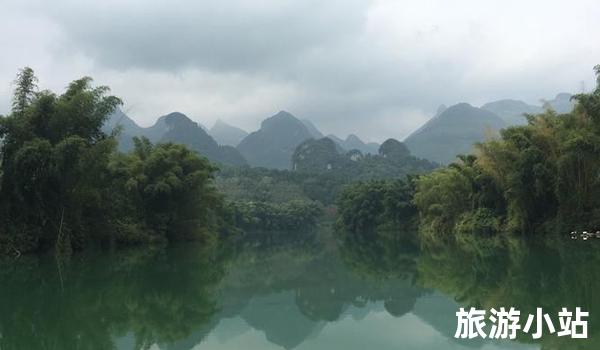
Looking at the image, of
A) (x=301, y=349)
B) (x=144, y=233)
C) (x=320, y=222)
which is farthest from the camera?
(x=320, y=222)

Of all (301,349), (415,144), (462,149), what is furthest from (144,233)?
(415,144)

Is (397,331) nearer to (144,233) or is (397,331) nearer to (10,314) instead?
(10,314)

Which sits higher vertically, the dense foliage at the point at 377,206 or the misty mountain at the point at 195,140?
the misty mountain at the point at 195,140

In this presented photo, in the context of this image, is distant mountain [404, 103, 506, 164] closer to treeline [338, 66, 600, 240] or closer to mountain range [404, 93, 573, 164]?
mountain range [404, 93, 573, 164]

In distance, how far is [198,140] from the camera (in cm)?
11344

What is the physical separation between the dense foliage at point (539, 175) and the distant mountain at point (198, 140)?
87.1 m

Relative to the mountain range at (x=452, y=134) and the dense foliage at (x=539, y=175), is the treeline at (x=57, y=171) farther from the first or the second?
the mountain range at (x=452, y=134)

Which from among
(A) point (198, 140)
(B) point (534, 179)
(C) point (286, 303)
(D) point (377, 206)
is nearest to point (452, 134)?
(A) point (198, 140)

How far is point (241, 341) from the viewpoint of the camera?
5371 mm

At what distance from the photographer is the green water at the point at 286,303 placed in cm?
528

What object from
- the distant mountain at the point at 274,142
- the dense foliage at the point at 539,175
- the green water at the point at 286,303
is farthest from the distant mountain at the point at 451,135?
the green water at the point at 286,303

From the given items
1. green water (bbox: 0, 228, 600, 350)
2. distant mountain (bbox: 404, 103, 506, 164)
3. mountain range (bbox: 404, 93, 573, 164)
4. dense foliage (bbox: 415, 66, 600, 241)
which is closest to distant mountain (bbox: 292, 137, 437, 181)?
mountain range (bbox: 404, 93, 573, 164)

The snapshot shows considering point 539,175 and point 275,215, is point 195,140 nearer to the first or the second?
point 275,215

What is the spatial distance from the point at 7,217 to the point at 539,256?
14.3m
